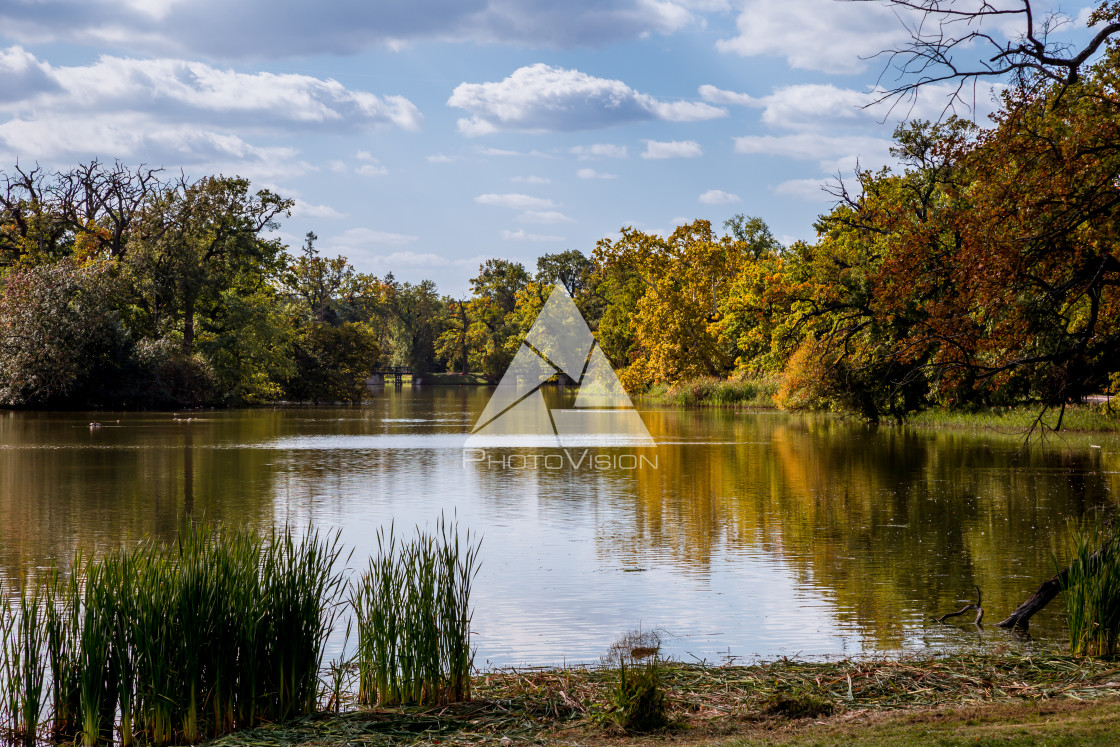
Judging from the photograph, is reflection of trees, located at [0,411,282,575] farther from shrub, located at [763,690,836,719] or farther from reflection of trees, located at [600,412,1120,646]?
reflection of trees, located at [600,412,1120,646]

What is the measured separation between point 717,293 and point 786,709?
56.4m

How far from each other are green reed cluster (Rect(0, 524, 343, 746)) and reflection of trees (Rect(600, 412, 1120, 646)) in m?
4.68

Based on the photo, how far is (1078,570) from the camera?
7.22 meters

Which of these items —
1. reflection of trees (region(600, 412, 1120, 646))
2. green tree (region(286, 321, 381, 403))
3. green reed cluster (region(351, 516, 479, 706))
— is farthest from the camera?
green tree (region(286, 321, 381, 403))

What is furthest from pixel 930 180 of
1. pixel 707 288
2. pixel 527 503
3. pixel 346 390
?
pixel 346 390

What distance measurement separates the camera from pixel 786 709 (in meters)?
5.76

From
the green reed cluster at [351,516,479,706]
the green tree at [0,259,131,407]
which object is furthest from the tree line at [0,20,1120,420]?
the green reed cluster at [351,516,479,706]

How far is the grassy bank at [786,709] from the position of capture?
5262mm

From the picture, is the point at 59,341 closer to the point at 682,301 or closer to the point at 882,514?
the point at 682,301

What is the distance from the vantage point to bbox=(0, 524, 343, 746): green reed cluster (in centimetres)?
563

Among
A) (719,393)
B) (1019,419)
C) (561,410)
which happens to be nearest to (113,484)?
(1019,419)

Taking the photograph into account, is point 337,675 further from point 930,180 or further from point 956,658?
point 930,180

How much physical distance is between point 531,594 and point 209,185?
174 ft

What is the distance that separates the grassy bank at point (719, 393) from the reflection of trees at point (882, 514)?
919 inches
